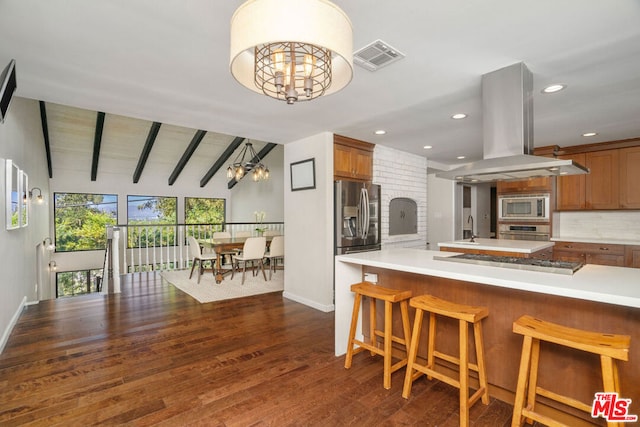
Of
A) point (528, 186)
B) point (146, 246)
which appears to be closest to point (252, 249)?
point (146, 246)

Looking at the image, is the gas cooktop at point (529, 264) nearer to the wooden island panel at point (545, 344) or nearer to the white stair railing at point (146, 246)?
the wooden island panel at point (545, 344)

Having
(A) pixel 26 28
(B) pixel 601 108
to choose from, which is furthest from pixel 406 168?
(A) pixel 26 28

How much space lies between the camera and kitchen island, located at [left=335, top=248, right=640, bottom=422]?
61.6 inches

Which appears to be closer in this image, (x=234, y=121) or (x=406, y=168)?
(x=234, y=121)

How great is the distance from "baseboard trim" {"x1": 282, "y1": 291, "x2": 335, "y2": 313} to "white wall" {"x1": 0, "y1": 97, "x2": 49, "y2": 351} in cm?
293

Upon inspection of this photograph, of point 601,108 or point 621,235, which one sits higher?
point 601,108

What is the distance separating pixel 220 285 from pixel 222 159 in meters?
4.12

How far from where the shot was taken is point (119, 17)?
1651 millimetres

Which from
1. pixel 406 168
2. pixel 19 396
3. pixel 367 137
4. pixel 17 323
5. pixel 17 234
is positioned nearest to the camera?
pixel 19 396

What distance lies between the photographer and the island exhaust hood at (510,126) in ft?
7.06

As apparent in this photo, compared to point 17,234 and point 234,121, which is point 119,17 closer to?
point 234,121

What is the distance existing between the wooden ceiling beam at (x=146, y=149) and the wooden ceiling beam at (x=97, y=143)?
2.70 ft

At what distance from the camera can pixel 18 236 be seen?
359 centimetres

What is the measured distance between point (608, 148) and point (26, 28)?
622 cm
